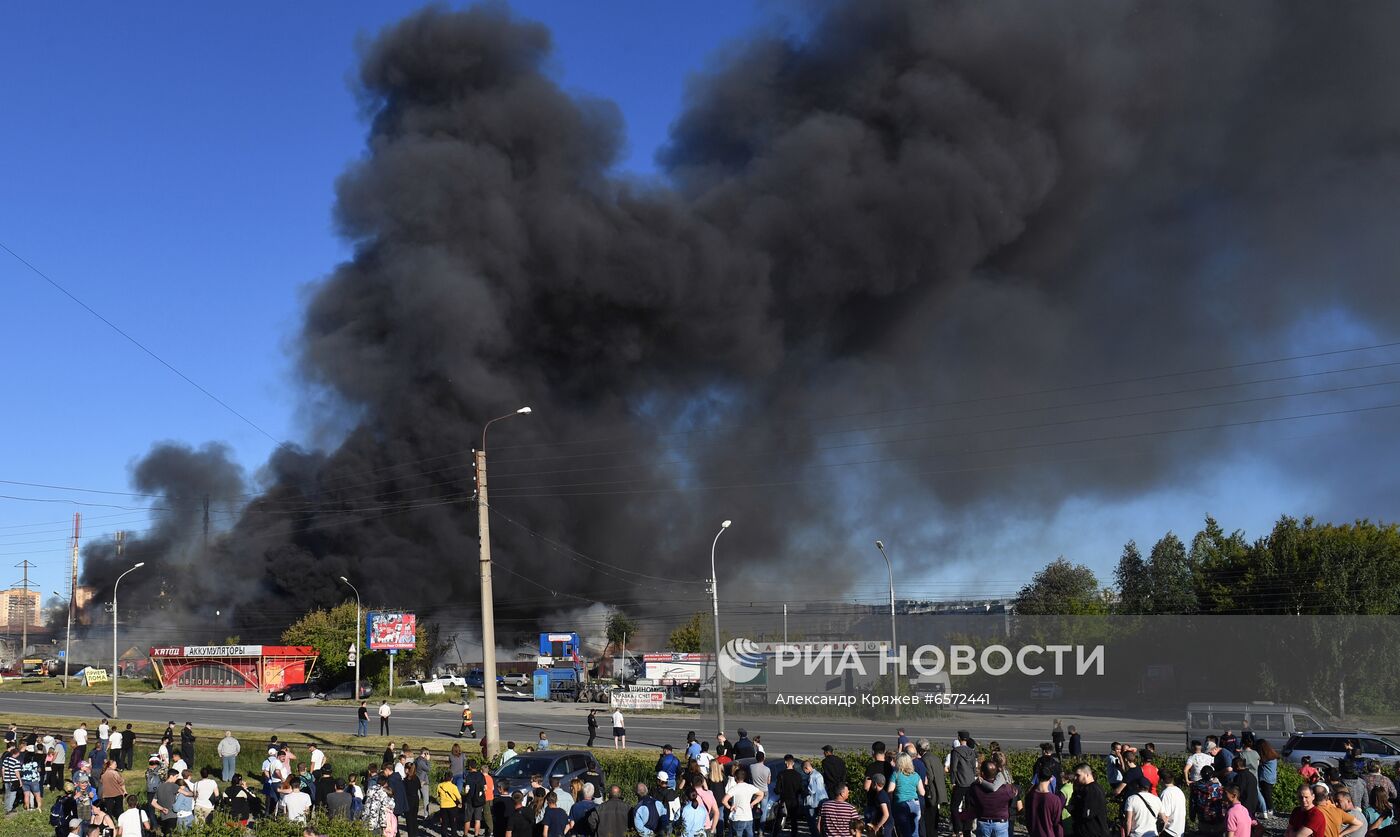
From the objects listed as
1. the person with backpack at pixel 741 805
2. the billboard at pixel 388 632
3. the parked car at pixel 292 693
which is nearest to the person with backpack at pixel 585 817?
the person with backpack at pixel 741 805

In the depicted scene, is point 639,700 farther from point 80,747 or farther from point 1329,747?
point 1329,747

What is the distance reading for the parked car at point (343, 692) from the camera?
185 feet

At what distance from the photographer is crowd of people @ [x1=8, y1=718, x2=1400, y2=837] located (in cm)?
1062

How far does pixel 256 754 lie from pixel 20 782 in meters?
6.74

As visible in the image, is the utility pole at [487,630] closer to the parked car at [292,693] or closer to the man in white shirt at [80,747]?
the man in white shirt at [80,747]

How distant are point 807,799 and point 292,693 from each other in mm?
50535

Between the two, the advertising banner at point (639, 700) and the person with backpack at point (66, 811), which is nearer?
the person with backpack at point (66, 811)

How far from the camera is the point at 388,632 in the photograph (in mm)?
57344

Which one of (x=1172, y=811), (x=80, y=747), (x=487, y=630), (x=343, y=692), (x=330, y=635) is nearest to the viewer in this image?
(x=1172, y=811)

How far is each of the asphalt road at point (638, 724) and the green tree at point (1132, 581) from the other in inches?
905

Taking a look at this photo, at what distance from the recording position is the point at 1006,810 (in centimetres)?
1142

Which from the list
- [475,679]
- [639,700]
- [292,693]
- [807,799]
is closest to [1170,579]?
[639,700]

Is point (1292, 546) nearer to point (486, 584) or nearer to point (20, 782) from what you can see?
point (486, 584)

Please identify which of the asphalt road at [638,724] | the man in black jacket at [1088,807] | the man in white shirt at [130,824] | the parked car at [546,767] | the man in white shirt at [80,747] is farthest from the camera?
the asphalt road at [638,724]
